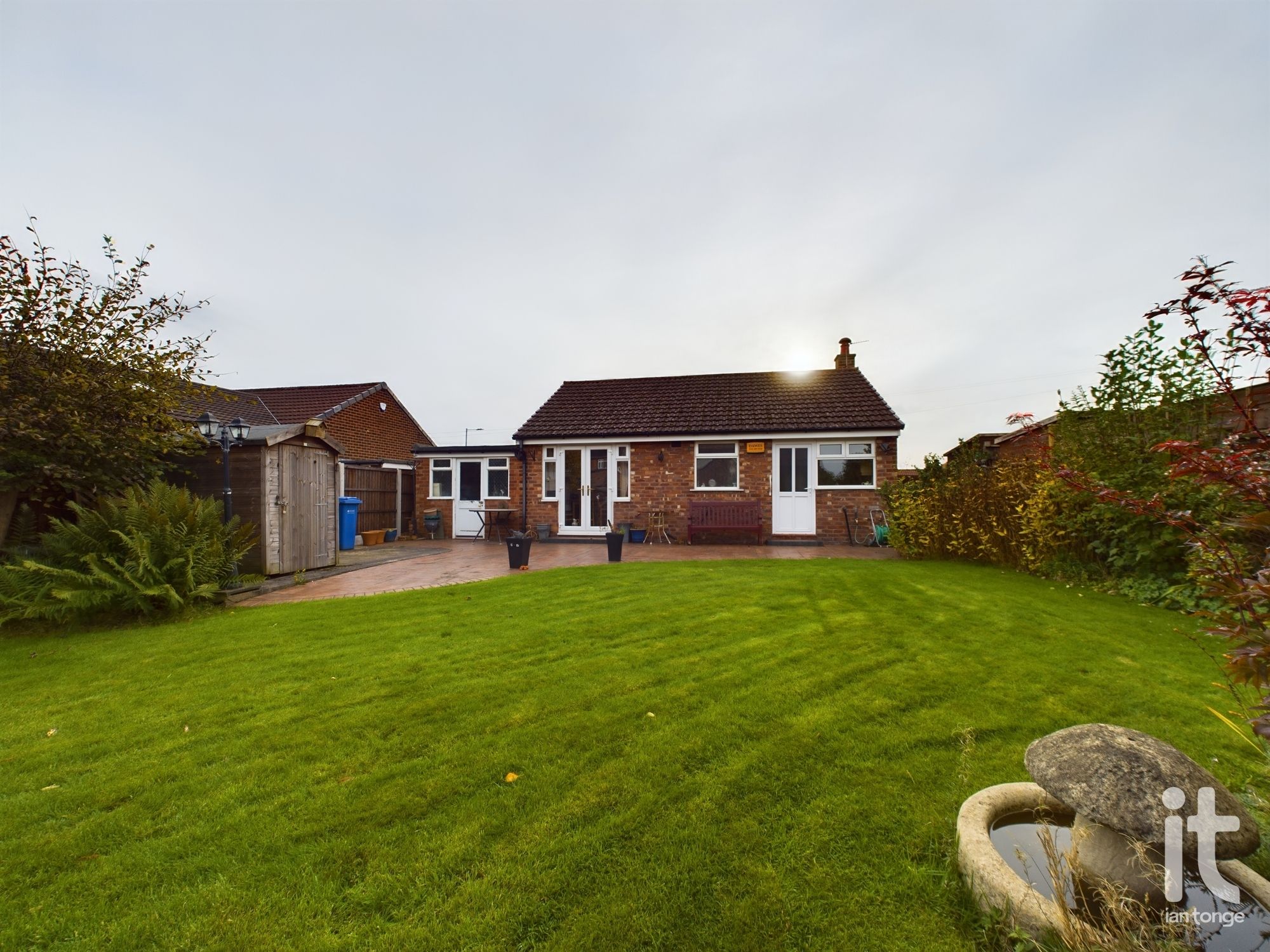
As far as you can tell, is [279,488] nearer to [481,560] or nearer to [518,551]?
[481,560]

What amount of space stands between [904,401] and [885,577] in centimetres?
3576

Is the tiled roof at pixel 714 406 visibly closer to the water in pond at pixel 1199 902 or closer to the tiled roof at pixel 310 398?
the tiled roof at pixel 310 398

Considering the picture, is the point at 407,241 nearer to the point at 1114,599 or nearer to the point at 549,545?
the point at 549,545

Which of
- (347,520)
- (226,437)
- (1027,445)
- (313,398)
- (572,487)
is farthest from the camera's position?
(313,398)

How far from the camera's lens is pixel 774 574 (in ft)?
24.8

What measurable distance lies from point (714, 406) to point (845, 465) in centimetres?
417

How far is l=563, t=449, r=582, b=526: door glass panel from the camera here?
1488cm

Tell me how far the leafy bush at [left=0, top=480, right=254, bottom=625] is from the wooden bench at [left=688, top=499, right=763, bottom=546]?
979 cm

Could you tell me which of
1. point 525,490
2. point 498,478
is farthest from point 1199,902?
point 498,478

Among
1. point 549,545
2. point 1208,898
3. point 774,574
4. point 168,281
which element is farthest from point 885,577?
point 168,281

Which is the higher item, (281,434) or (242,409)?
(242,409)

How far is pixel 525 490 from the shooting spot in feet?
49.7
